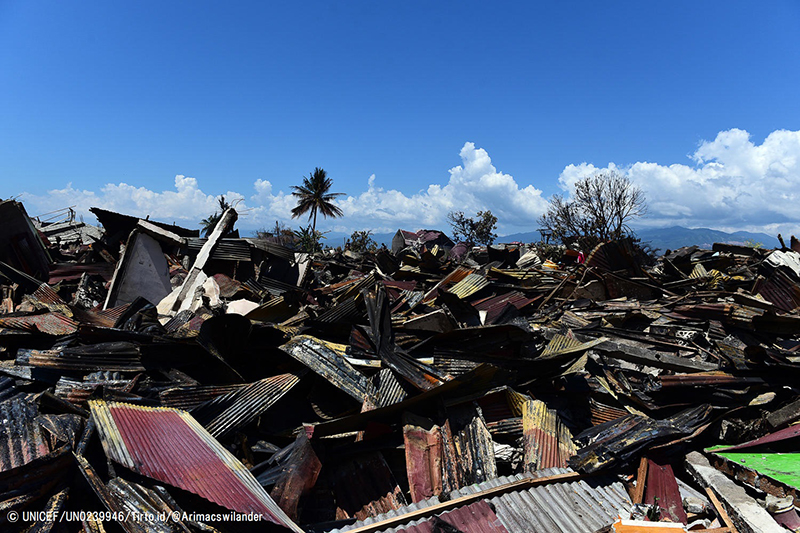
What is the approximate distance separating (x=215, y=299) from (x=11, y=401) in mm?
4641

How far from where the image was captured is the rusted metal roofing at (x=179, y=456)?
8.25 feet

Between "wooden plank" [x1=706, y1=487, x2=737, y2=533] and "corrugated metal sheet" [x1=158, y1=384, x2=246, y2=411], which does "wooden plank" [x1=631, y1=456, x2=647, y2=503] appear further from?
"corrugated metal sheet" [x1=158, y1=384, x2=246, y2=411]

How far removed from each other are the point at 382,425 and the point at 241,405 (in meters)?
1.19

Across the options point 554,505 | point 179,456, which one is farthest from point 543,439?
point 179,456

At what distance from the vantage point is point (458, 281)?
9.27m

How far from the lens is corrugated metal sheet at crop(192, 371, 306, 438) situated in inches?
130

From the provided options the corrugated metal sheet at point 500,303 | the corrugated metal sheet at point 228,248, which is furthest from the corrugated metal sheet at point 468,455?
the corrugated metal sheet at point 228,248

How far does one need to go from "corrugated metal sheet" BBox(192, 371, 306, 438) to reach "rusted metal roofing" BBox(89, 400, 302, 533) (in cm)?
17

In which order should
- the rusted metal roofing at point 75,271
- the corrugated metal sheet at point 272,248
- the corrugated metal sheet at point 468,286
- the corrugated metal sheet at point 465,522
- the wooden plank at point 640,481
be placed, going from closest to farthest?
1. the corrugated metal sheet at point 465,522
2. the wooden plank at point 640,481
3. the rusted metal roofing at point 75,271
4. the corrugated metal sheet at point 468,286
5. the corrugated metal sheet at point 272,248

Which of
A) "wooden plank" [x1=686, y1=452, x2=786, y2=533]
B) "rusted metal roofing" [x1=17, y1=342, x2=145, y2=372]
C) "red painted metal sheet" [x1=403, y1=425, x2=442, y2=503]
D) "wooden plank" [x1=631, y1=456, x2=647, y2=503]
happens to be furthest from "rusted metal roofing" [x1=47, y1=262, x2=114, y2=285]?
"wooden plank" [x1=686, y1=452, x2=786, y2=533]

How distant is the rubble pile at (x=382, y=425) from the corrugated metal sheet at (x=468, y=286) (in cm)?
215

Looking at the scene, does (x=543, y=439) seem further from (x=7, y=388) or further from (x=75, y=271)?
(x=75, y=271)

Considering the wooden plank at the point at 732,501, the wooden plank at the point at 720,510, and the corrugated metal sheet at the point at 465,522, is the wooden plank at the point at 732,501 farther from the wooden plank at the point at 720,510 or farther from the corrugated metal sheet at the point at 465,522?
the corrugated metal sheet at the point at 465,522

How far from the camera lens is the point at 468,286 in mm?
8461
